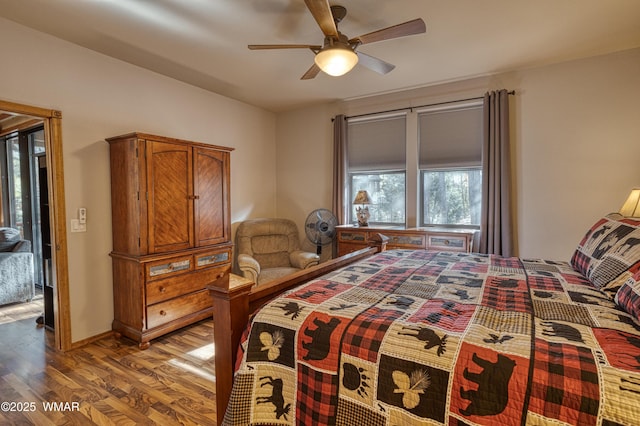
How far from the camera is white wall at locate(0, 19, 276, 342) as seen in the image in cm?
250

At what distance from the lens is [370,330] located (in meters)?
1.16

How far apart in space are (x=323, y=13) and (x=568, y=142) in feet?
9.60

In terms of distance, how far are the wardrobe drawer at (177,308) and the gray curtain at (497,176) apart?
123 inches

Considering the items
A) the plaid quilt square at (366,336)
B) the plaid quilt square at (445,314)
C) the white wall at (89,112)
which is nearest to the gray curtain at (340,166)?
the white wall at (89,112)

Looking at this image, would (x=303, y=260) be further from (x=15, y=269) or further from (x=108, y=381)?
(x=15, y=269)

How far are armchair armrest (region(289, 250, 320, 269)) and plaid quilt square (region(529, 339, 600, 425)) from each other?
3.08 m

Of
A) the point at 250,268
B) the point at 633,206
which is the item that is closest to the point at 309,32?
the point at 250,268

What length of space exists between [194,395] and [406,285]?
1606 mm

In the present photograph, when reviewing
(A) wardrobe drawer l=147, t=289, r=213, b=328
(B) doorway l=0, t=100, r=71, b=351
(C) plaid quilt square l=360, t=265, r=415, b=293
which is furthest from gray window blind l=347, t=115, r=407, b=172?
(B) doorway l=0, t=100, r=71, b=351

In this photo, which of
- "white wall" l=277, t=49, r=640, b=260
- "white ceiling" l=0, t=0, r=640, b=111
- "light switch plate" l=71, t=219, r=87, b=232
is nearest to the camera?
"white ceiling" l=0, t=0, r=640, b=111

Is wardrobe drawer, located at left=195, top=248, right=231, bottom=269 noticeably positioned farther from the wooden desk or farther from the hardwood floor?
the wooden desk

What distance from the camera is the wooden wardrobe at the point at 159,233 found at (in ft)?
9.11

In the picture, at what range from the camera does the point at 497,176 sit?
11.1ft

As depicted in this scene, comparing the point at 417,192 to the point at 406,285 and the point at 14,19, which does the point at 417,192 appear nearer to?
the point at 406,285
